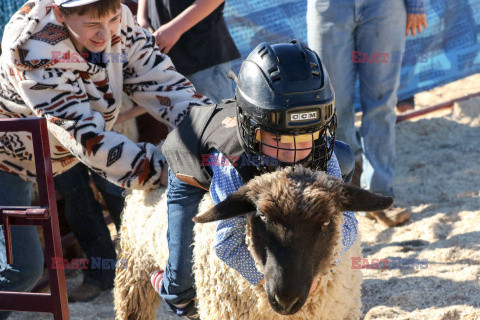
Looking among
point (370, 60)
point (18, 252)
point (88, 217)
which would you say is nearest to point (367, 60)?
point (370, 60)

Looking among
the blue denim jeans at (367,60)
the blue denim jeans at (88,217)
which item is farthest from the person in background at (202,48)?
the blue denim jeans at (88,217)

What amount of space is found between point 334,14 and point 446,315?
2341 millimetres

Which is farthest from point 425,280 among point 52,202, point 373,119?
point 52,202

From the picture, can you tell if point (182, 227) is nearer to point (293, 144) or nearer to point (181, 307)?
point (181, 307)

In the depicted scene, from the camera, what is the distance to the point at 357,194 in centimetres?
215

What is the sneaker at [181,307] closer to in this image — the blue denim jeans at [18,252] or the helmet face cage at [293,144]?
the blue denim jeans at [18,252]

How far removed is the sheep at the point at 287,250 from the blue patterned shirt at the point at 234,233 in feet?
0.23

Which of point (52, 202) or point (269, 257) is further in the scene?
point (52, 202)

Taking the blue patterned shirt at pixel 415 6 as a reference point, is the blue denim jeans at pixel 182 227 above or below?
below

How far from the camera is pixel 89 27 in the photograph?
272 centimetres

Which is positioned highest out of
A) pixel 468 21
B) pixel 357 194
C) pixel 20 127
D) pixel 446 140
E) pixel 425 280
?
pixel 20 127

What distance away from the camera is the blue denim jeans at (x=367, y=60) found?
4.31 meters

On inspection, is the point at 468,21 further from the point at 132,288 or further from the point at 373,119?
the point at 132,288

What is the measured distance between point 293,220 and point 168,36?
6.93 feet
